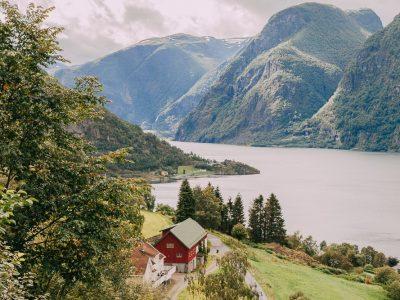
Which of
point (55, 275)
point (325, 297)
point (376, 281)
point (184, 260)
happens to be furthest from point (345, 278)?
point (55, 275)

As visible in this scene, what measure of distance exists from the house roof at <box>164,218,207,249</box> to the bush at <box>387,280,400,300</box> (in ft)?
93.1

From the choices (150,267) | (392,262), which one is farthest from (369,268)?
(150,267)

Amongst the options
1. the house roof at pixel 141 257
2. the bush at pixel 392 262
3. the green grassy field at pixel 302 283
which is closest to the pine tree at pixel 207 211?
the green grassy field at pixel 302 283

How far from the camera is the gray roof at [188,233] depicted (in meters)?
63.2

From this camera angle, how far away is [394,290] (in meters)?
65.1

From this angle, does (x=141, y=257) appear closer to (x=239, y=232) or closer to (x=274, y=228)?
(x=239, y=232)

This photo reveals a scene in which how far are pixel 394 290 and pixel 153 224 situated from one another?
42.7m

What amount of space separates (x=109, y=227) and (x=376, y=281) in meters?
67.7

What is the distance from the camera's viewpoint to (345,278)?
76.6 meters

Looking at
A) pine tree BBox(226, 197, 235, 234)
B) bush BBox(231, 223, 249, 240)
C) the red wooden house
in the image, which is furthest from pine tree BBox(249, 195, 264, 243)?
the red wooden house

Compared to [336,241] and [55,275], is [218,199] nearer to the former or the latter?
[336,241]

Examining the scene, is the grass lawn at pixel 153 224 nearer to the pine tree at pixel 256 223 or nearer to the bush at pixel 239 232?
the bush at pixel 239 232

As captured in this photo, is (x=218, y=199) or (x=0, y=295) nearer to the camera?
(x=0, y=295)

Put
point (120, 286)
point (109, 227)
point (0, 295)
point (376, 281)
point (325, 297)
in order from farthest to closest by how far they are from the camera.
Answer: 1. point (376, 281)
2. point (325, 297)
3. point (120, 286)
4. point (109, 227)
5. point (0, 295)
